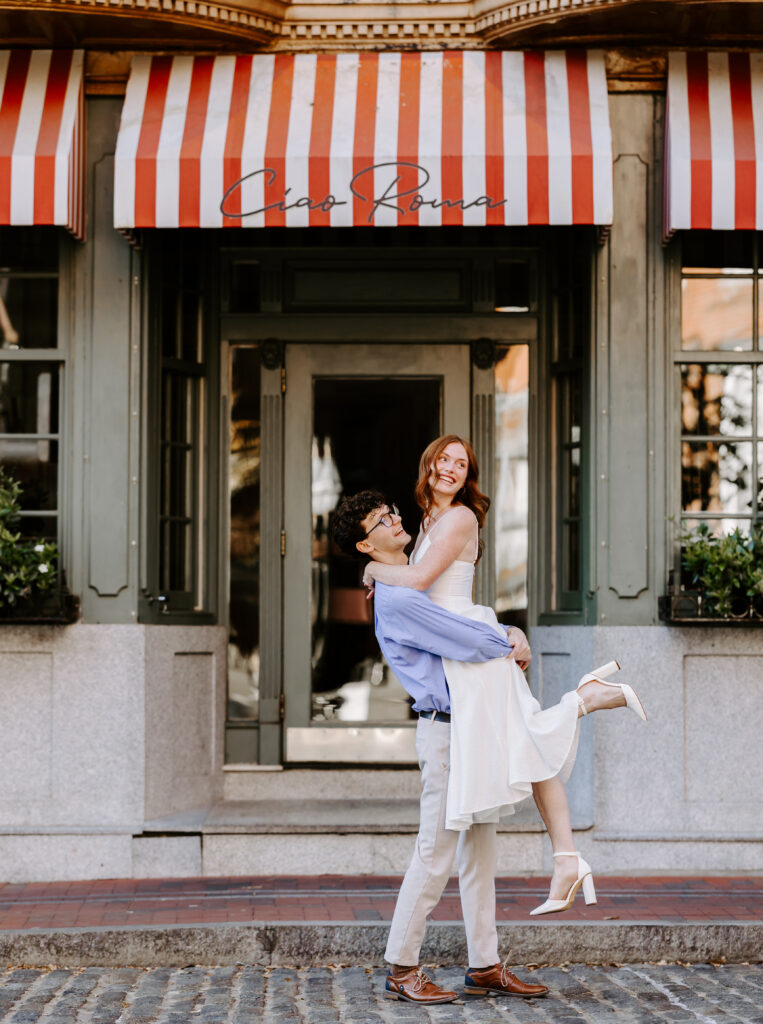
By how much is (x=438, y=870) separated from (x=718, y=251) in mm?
4330

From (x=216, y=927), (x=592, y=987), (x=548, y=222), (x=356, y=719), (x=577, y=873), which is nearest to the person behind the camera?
(x=577, y=873)

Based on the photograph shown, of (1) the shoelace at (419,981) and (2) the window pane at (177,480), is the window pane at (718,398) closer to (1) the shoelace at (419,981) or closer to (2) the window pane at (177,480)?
(2) the window pane at (177,480)

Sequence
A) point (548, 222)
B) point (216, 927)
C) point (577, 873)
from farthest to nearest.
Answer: point (548, 222) < point (216, 927) < point (577, 873)

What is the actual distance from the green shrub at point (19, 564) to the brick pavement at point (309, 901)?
1.56 meters

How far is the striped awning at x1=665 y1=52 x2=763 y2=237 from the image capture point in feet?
25.4

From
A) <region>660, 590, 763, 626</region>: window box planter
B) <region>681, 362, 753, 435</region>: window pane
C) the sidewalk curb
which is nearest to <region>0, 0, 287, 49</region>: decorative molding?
<region>681, 362, 753, 435</region>: window pane

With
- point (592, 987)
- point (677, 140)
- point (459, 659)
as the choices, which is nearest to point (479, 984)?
point (592, 987)

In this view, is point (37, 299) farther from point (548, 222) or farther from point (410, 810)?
point (410, 810)

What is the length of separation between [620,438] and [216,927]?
351cm

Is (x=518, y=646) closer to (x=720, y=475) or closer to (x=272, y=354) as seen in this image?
(x=720, y=475)

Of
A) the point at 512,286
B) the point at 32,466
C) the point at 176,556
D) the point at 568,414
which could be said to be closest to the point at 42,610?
the point at 32,466

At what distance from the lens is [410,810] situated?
27.7 ft

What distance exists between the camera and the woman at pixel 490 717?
18.2ft

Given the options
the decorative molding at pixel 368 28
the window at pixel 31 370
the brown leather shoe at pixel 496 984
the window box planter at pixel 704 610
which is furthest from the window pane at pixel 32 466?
the brown leather shoe at pixel 496 984
